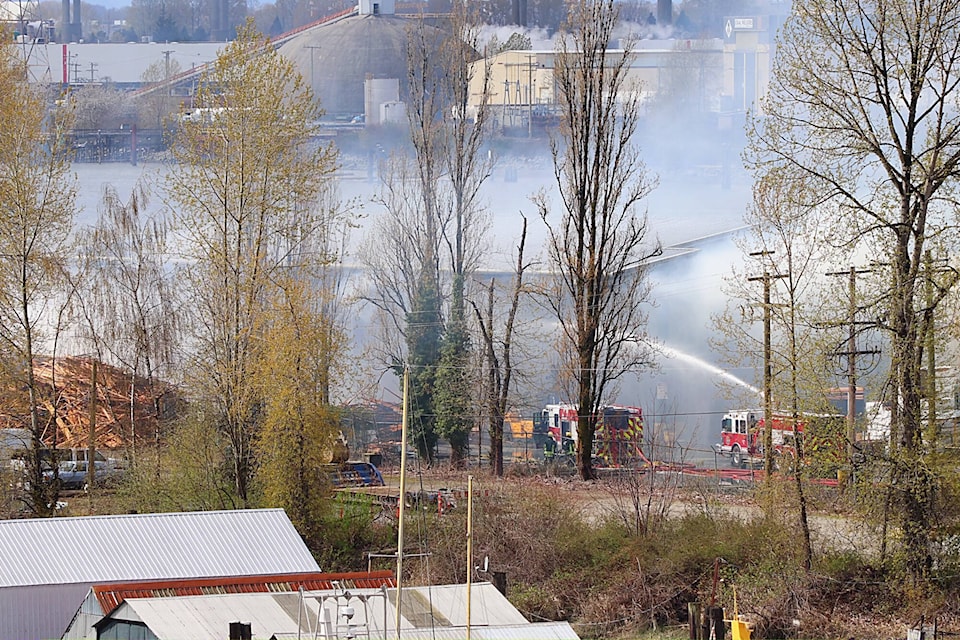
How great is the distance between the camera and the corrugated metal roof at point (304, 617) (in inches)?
A: 476

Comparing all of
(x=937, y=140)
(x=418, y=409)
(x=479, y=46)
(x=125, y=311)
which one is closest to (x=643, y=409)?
(x=418, y=409)

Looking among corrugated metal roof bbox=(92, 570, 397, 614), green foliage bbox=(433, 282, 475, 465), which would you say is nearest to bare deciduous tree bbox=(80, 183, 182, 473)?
green foliage bbox=(433, 282, 475, 465)

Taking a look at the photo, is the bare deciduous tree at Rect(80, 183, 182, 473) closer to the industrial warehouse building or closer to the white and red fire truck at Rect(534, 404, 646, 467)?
the white and red fire truck at Rect(534, 404, 646, 467)

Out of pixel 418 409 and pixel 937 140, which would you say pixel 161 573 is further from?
pixel 418 409

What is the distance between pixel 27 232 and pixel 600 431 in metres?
13.0

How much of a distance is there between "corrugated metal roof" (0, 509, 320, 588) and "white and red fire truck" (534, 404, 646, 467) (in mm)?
10790

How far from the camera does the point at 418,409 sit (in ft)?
91.9

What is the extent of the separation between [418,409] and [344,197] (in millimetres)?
10037

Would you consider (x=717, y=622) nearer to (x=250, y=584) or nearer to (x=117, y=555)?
(x=250, y=584)

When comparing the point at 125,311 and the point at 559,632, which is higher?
the point at 125,311

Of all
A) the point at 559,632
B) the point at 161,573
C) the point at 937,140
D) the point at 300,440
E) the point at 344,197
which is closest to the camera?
the point at 559,632

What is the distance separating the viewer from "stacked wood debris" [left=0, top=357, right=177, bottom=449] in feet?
94.8

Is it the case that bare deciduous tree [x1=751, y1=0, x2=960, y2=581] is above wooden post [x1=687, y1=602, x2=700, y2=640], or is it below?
above

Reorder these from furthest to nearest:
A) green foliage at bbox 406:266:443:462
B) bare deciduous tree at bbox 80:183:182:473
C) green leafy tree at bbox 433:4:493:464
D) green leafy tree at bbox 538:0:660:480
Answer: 1. bare deciduous tree at bbox 80:183:182:473
2. green foliage at bbox 406:266:443:462
3. green leafy tree at bbox 433:4:493:464
4. green leafy tree at bbox 538:0:660:480
